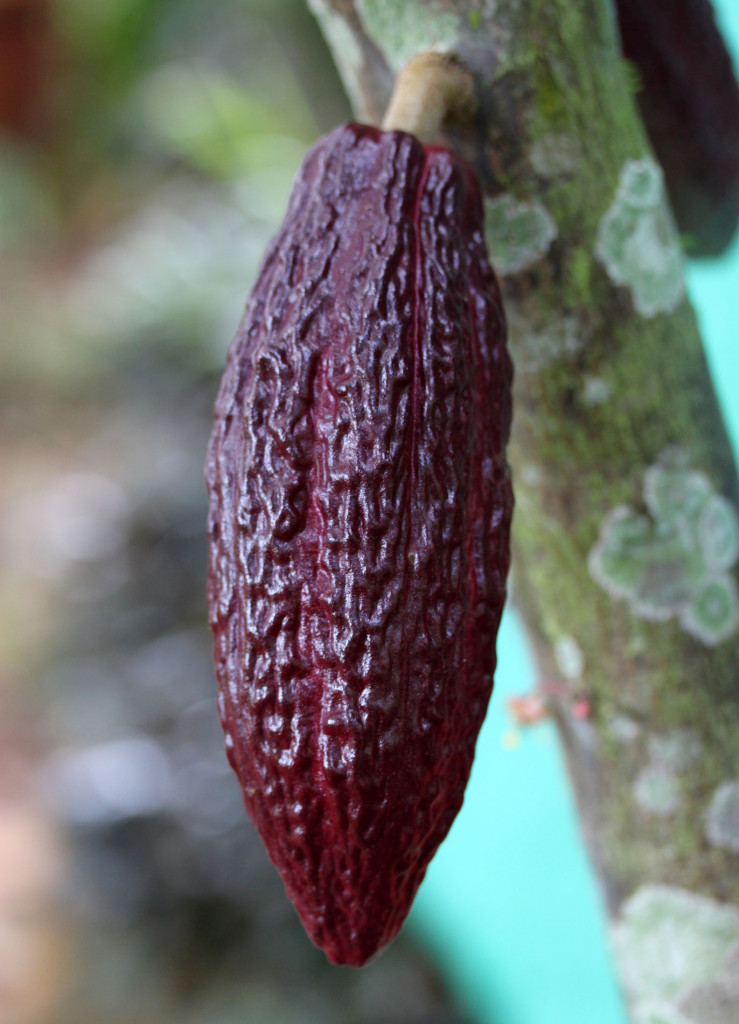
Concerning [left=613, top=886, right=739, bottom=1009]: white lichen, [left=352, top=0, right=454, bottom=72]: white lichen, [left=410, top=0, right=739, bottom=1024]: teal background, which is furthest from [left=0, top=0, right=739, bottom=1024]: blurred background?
[left=352, top=0, right=454, bottom=72]: white lichen

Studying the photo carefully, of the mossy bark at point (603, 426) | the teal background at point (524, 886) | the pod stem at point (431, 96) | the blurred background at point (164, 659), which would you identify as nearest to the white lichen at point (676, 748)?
the mossy bark at point (603, 426)

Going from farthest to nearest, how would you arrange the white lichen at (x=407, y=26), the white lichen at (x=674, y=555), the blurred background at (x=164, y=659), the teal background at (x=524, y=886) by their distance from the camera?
the blurred background at (x=164, y=659), the teal background at (x=524, y=886), the white lichen at (x=674, y=555), the white lichen at (x=407, y=26)

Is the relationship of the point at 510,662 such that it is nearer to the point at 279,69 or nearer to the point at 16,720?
the point at 16,720

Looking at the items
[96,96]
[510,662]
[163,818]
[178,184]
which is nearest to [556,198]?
[510,662]

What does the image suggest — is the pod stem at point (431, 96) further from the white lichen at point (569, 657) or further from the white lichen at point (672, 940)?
the white lichen at point (672, 940)

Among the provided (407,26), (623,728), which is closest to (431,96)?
(407,26)

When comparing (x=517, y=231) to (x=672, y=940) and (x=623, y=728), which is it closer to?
(x=623, y=728)

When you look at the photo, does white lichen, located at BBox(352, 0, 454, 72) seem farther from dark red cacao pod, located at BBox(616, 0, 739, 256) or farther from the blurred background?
the blurred background
